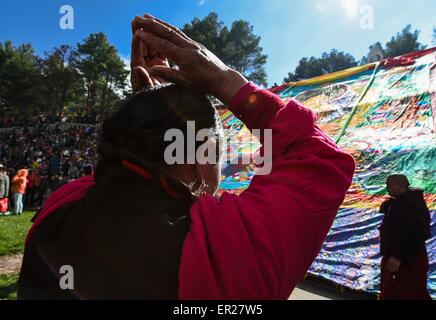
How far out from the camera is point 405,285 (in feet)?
11.6

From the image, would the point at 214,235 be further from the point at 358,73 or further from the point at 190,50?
the point at 358,73

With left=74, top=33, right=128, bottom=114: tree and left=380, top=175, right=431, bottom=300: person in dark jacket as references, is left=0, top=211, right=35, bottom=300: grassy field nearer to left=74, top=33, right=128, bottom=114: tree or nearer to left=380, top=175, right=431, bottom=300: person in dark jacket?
left=380, top=175, right=431, bottom=300: person in dark jacket

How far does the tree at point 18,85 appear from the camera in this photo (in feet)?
113

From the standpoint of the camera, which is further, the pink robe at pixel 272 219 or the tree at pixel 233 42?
the tree at pixel 233 42

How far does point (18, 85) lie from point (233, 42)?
2470 cm

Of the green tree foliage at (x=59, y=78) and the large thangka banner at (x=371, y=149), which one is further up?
the green tree foliage at (x=59, y=78)

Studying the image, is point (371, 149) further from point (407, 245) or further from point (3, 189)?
point (3, 189)

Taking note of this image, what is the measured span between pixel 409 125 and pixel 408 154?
631 millimetres

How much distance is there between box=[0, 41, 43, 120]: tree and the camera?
34.3 metres

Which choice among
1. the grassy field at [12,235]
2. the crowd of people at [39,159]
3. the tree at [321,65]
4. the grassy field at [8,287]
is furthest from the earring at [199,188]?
the tree at [321,65]

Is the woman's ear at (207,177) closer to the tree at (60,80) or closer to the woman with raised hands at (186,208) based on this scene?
the woman with raised hands at (186,208)

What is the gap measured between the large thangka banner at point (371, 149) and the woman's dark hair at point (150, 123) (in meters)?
4.09

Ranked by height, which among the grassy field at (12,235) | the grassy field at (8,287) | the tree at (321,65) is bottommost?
the grassy field at (8,287)

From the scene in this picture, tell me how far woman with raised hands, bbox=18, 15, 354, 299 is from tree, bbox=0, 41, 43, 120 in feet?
124
